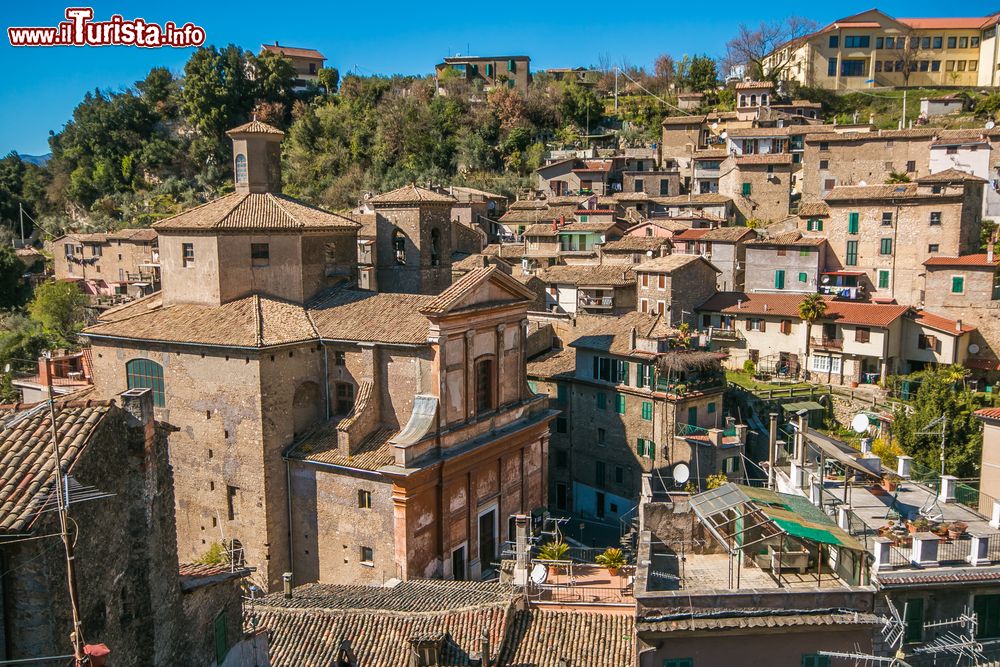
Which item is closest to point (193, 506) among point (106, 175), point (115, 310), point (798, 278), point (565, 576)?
point (115, 310)

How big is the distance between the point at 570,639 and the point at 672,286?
28.4m

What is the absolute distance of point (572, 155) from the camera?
249 ft

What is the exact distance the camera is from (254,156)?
30734 mm

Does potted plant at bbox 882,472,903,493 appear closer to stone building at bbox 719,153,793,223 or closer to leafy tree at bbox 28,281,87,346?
stone building at bbox 719,153,793,223

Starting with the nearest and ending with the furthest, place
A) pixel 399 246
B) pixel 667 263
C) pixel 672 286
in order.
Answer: pixel 399 246 → pixel 672 286 → pixel 667 263

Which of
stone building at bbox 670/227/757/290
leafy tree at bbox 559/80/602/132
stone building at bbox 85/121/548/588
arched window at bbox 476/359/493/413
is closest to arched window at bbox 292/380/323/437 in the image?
stone building at bbox 85/121/548/588

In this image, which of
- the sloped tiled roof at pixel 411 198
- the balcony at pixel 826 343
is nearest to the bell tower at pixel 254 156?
the sloped tiled roof at pixel 411 198

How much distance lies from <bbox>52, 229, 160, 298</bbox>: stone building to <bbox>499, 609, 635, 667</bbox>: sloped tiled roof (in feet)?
155

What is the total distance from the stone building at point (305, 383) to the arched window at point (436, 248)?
184 inches

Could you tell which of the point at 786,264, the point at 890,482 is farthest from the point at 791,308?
the point at 890,482

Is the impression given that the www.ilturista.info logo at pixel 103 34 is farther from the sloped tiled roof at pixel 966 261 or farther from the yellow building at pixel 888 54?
the yellow building at pixel 888 54

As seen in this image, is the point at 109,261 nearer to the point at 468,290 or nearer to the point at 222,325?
the point at 222,325

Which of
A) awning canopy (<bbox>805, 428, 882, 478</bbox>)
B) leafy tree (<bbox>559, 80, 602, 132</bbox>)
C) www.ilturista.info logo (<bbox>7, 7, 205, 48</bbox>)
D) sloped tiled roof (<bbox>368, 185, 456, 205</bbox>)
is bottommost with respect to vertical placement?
awning canopy (<bbox>805, 428, 882, 478</bbox>)

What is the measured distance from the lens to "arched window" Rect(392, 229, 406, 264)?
108ft
